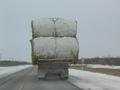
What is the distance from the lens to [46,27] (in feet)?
115

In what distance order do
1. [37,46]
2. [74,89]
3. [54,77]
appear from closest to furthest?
[74,89], [37,46], [54,77]

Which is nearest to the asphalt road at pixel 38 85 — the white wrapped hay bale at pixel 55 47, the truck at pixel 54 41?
the truck at pixel 54 41

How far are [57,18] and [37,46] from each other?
3.05 meters

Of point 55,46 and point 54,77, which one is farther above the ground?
point 55,46

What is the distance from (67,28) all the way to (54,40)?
59.0 inches

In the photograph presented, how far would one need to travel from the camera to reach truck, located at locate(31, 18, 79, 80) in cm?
3478

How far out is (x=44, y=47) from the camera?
34.8 meters

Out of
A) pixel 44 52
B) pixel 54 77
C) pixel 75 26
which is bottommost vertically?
pixel 54 77

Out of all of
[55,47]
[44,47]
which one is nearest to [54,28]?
[55,47]

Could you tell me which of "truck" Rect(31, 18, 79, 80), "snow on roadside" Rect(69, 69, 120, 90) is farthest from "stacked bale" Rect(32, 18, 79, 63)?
"snow on roadside" Rect(69, 69, 120, 90)

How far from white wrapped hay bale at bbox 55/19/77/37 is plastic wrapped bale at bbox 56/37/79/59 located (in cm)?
47

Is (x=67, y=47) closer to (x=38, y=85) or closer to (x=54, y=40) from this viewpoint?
(x=54, y=40)

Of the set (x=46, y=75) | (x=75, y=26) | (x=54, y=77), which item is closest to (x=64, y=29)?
(x=75, y=26)

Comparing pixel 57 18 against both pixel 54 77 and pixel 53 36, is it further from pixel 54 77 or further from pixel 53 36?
pixel 54 77
